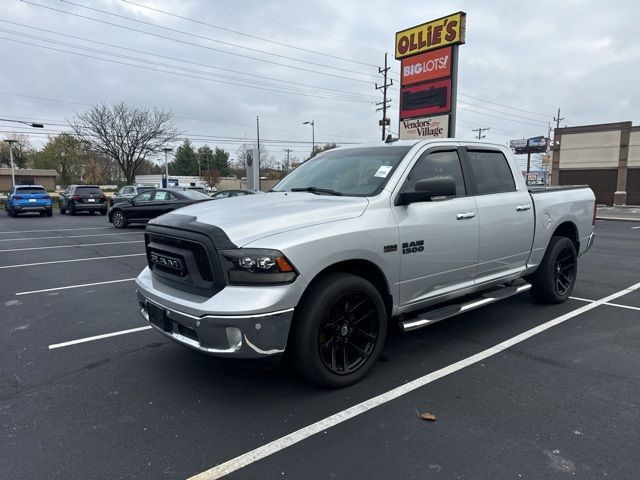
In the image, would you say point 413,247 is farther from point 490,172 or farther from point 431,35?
point 431,35

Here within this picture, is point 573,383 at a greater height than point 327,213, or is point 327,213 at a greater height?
point 327,213

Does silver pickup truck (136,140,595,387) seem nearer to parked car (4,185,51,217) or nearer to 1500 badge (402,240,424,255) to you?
1500 badge (402,240,424,255)

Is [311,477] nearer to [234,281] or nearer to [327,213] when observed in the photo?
[234,281]

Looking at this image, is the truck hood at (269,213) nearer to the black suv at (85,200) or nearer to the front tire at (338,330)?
the front tire at (338,330)

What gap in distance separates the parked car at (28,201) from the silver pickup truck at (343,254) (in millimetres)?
22760

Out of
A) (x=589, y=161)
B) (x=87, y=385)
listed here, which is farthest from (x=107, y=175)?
(x=87, y=385)

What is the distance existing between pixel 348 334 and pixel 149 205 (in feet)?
47.2

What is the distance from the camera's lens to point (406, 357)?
423cm

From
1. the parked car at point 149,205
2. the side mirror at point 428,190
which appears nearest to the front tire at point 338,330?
the side mirror at point 428,190

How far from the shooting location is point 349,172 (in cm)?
439

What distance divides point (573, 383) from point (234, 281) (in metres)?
2.80

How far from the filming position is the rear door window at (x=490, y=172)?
188 inches

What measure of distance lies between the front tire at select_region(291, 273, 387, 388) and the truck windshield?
90 cm

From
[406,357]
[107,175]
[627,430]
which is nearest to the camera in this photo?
[627,430]
